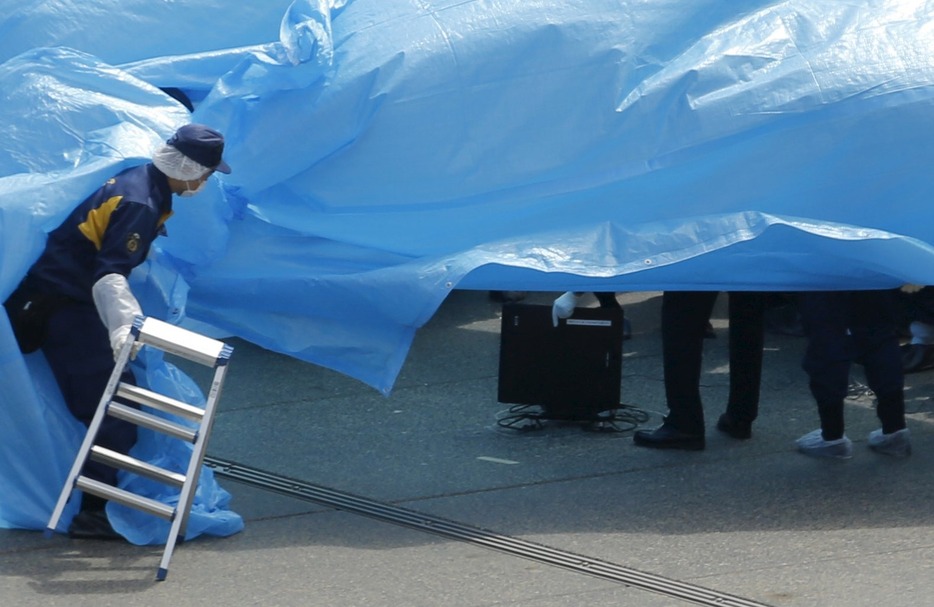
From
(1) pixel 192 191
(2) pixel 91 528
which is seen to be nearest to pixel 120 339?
Result: (1) pixel 192 191

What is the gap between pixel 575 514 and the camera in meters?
4.96

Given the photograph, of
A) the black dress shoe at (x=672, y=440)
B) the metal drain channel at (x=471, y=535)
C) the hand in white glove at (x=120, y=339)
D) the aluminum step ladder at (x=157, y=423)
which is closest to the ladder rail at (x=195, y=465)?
the aluminum step ladder at (x=157, y=423)

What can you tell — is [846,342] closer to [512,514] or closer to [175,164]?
[512,514]

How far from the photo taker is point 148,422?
170 inches

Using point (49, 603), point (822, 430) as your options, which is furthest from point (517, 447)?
point (49, 603)

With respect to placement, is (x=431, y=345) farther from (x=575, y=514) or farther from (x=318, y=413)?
(x=575, y=514)

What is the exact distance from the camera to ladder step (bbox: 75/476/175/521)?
4344 mm

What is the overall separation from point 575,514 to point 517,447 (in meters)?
0.85

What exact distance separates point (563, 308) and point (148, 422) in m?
2.19

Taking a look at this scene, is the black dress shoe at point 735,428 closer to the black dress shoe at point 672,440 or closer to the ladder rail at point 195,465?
the black dress shoe at point 672,440

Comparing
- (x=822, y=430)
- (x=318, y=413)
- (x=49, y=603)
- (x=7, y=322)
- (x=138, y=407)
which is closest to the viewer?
(x=49, y=603)

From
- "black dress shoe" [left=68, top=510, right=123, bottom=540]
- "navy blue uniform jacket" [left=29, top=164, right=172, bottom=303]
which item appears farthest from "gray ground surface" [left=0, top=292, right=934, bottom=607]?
"navy blue uniform jacket" [left=29, top=164, right=172, bottom=303]

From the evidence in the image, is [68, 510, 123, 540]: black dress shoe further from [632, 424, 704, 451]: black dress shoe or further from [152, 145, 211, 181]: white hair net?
[632, 424, 704, 451]: black dress shoe

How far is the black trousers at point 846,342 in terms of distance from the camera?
5.27 meters
